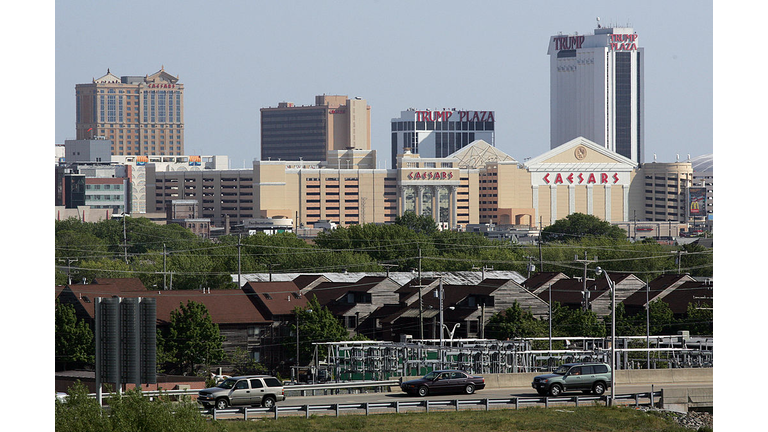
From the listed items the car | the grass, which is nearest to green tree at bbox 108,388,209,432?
the grass

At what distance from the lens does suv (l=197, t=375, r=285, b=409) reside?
29.2m

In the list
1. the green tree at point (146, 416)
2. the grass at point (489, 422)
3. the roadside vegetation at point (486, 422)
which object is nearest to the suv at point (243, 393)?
the roadside vegetation at point (486, 422)

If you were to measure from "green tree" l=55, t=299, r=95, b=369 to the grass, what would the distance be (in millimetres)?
19340

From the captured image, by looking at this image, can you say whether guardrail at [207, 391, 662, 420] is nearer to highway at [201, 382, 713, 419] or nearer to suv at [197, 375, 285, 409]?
highway at [201, 382, 713, 419]

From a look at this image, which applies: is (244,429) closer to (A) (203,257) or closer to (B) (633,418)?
(B) (633,418)

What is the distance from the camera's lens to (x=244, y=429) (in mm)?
25438

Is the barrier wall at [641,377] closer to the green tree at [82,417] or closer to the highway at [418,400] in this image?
the highway at [418,400]

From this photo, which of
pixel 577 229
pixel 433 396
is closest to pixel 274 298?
pixel 433 396

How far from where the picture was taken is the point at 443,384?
33125 millimetres

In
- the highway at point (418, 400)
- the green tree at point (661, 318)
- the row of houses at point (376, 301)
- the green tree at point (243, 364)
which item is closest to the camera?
the highway at point (418, 400)

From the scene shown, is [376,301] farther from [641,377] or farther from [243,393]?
[243,393]

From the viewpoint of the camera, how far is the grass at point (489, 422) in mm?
26688

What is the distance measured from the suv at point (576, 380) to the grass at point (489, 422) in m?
2.07
